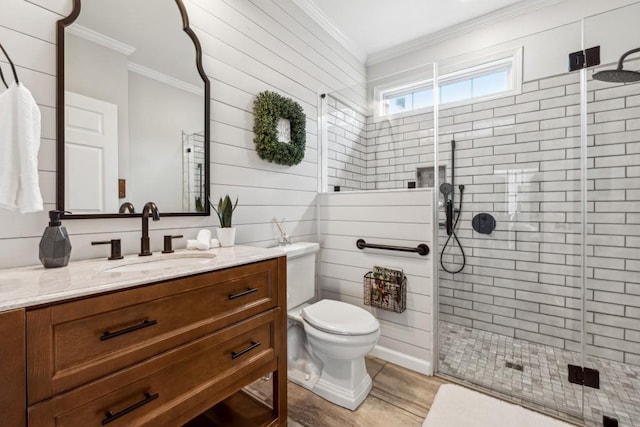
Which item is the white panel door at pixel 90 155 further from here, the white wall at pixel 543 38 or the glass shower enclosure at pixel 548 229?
the white wall at pixel 543 38

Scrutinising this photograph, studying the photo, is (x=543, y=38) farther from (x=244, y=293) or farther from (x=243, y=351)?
(x=243, y=351)

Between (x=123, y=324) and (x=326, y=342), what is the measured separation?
1.06 m

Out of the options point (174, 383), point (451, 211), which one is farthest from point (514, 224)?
point (174, 383)

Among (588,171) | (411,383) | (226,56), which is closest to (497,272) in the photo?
(588,171)

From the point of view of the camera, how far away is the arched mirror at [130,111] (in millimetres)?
Answer: 1216

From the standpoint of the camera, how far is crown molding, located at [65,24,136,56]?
1.22m

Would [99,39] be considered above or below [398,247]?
above

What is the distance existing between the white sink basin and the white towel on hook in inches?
13.9

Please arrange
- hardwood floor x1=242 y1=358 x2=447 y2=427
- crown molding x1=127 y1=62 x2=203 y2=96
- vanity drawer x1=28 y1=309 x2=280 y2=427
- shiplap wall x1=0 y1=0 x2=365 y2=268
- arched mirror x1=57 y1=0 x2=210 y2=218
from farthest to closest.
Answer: hardwood floor x1=242 y1=358 x2=447 y2=427
crown molding x1=127 y1=62 x2=203 y2=96
arched mirror x1=57 y1=0 x2=210 y2=218
shiplap wall x1=0 y1=0 x2=365 y2=268
vanity drawer x1=28 y1=309 x2=280 y2=427

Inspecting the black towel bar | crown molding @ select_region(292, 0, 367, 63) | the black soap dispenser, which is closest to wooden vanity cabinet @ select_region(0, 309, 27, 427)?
the black soap dispenser

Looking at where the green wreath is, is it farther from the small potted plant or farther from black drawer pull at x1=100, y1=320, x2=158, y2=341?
black drawer pull at x1=100, y1=320, x2=158, y2=341

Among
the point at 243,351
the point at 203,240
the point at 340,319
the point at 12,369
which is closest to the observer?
the point at 12,369

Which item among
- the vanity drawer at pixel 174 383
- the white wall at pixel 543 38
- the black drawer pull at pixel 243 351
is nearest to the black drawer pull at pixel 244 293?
the vanity drawer at pixel 174 383

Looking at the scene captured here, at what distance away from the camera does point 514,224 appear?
2.08 meters
